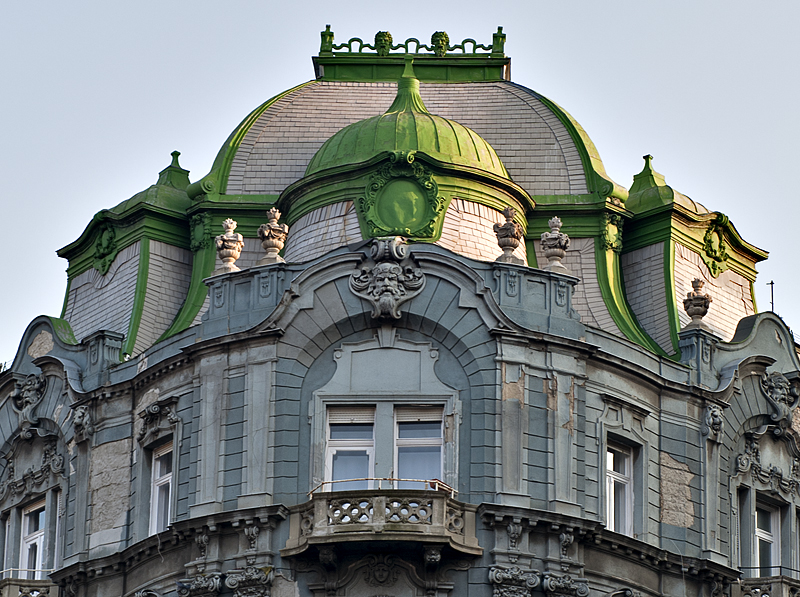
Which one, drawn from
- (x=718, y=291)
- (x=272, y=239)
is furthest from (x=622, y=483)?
(x=272, y=239)

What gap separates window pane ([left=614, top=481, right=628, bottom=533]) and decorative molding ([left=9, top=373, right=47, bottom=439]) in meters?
13.0

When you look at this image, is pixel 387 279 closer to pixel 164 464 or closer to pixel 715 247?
pixel 164 464

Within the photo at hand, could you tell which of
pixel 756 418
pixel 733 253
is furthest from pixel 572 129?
pixel 756 418

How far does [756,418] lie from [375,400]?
928cm

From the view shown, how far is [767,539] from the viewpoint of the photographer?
4662 cm

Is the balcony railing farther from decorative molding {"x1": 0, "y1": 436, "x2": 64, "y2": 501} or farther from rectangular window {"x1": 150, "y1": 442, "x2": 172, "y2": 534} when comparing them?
rectangular window {"x1": 150, "y1": 442, "x2": 172, "y2": 534}

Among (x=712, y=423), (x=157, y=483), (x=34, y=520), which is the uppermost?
(x=712, y=423)

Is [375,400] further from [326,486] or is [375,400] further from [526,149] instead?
[526,149]

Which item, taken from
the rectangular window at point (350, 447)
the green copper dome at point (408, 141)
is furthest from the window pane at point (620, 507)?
the green copper dome at point (408, 141)

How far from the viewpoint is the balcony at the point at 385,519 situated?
4006 cm

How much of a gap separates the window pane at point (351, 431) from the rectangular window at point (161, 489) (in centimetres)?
384

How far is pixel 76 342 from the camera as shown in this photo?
155 feet

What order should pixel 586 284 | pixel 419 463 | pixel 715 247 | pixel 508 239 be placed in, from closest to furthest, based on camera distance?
pixel 419 463 < pixel 508 239 < pixel 586 284 < pixel 715 247

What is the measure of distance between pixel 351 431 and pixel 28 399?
8.99 m
